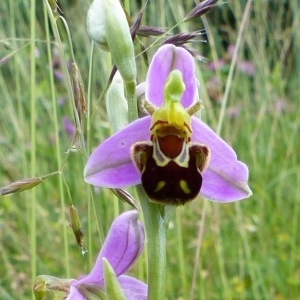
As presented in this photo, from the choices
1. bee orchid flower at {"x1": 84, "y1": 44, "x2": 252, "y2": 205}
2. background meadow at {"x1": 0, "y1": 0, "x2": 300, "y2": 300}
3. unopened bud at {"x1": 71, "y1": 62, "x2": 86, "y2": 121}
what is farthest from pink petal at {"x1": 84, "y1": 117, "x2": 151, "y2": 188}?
background meadow at {"x1": 0, "y1": 0, "x2": 300, "y2": 300}

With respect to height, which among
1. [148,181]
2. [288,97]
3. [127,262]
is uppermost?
[148,181]

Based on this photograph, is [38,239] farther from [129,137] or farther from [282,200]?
[129,137]

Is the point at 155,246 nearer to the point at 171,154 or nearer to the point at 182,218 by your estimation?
the point at 171,154

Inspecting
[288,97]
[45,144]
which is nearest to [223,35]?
[288,97]

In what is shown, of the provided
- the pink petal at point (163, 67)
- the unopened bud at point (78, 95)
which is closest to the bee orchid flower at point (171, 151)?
the pink petal at point (163, 67)

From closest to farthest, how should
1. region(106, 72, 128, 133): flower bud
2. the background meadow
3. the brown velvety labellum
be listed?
the brown velvety labellum, region(106, 72, 128, 133): flower bud, the background meadow

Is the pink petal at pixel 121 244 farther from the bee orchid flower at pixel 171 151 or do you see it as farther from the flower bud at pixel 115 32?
the flower bud at pixel 115 32

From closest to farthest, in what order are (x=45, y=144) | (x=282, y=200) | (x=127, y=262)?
1. (x=127, y=262)
2. (x=282, y=200)
3. (x=45, y=144)

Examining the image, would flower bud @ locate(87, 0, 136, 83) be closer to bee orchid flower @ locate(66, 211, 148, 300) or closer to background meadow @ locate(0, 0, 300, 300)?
bee orchid flower @ locate(66, 211, 148, 300)
